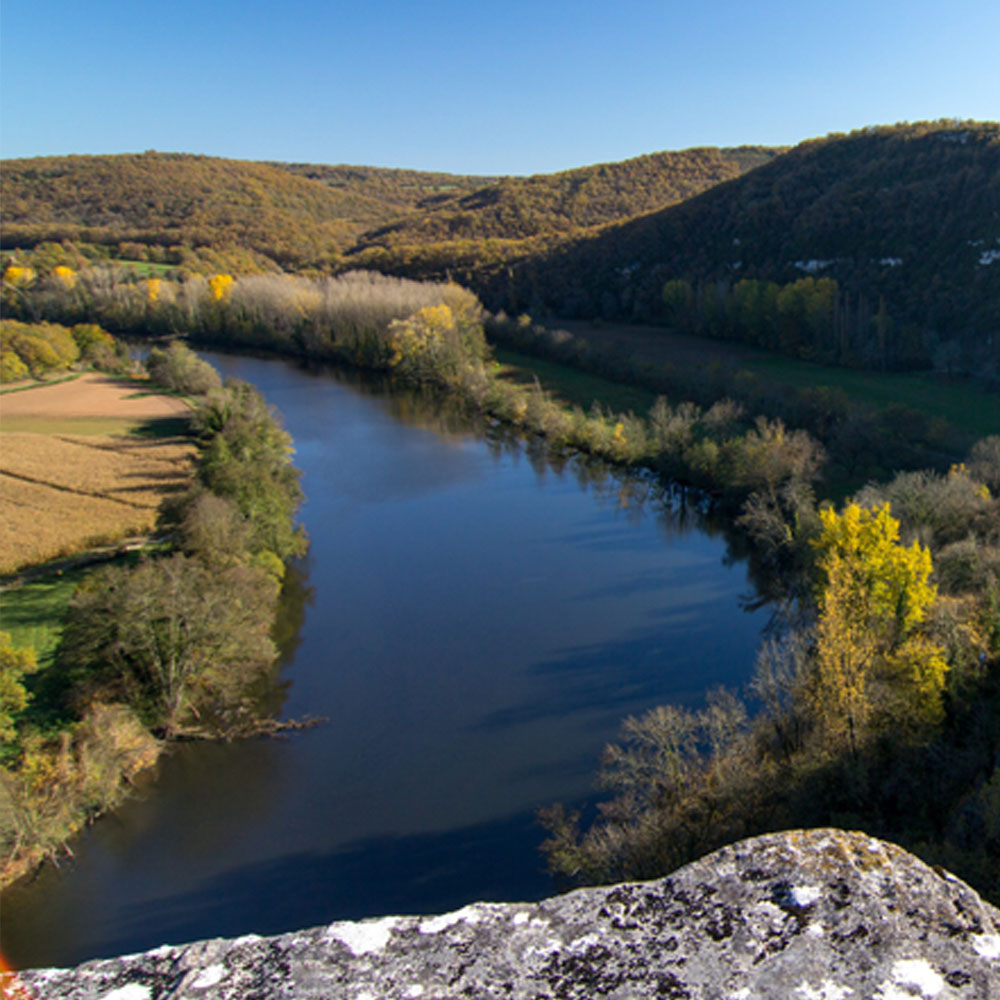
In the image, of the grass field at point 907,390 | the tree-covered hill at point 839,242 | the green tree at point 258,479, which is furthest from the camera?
the tree-covered hill at point 839,242

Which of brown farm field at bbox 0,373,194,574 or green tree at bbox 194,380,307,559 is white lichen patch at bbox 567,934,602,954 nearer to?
green tree at bbox 194,380,307,559

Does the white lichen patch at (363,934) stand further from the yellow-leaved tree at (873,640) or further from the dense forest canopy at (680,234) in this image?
the dense forest canopy at (680,234)

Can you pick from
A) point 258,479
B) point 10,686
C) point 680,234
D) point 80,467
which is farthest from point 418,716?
point 680,234

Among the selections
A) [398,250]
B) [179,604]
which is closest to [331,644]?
[179,604]

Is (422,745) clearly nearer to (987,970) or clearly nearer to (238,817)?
(238,817)

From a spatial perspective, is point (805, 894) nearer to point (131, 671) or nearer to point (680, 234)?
point (131, 671)

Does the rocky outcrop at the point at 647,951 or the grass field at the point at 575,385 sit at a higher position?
the rocky outcrop at the point at 647,951

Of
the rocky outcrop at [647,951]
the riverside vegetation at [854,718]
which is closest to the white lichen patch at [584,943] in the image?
the rocky outcrop at [647,951]
